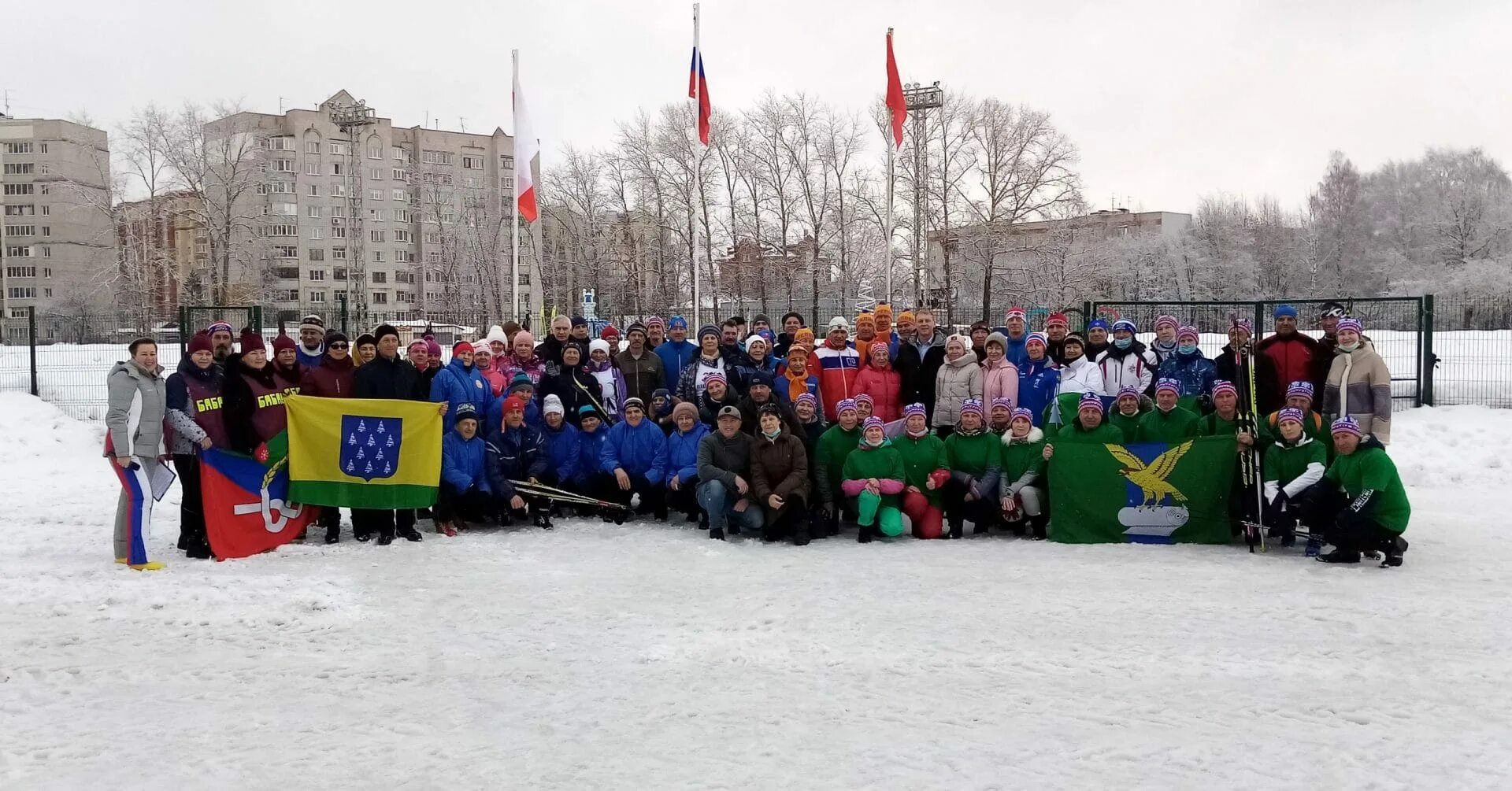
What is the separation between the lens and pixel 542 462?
9.10 metres

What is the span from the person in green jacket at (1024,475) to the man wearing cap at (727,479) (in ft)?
7.11

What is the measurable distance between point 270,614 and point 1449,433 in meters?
13.7

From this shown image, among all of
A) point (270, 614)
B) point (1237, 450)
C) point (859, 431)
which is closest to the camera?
point (270, 614)

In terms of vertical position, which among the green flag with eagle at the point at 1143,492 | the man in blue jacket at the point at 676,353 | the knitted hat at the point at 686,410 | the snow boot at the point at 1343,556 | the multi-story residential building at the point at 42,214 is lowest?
the snow boot at the point at 1343,556

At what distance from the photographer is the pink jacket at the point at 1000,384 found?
8836mm

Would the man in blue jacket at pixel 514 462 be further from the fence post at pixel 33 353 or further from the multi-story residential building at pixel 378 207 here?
the multi-story residential building at pixel 378 207

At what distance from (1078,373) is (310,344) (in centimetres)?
690

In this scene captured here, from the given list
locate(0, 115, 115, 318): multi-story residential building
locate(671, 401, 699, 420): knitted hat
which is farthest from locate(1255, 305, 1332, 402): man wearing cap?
locate(0, 115, 115, 318): multi-story residential building

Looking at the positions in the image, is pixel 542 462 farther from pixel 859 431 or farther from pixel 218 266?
pixel 218 266

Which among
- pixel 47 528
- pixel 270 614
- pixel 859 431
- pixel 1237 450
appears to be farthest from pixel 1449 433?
pixel 47 528

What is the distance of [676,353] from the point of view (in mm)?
10133

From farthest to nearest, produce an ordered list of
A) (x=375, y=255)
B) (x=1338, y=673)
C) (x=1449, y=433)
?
(x=375, y=255) < (x=1449, y=433) < (x=1338, y=673)

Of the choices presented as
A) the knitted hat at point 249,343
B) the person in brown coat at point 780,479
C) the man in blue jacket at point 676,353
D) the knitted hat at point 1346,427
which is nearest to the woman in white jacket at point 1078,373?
the knitted hat at point 1346,427

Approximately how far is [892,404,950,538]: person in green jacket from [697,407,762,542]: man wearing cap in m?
1.33
